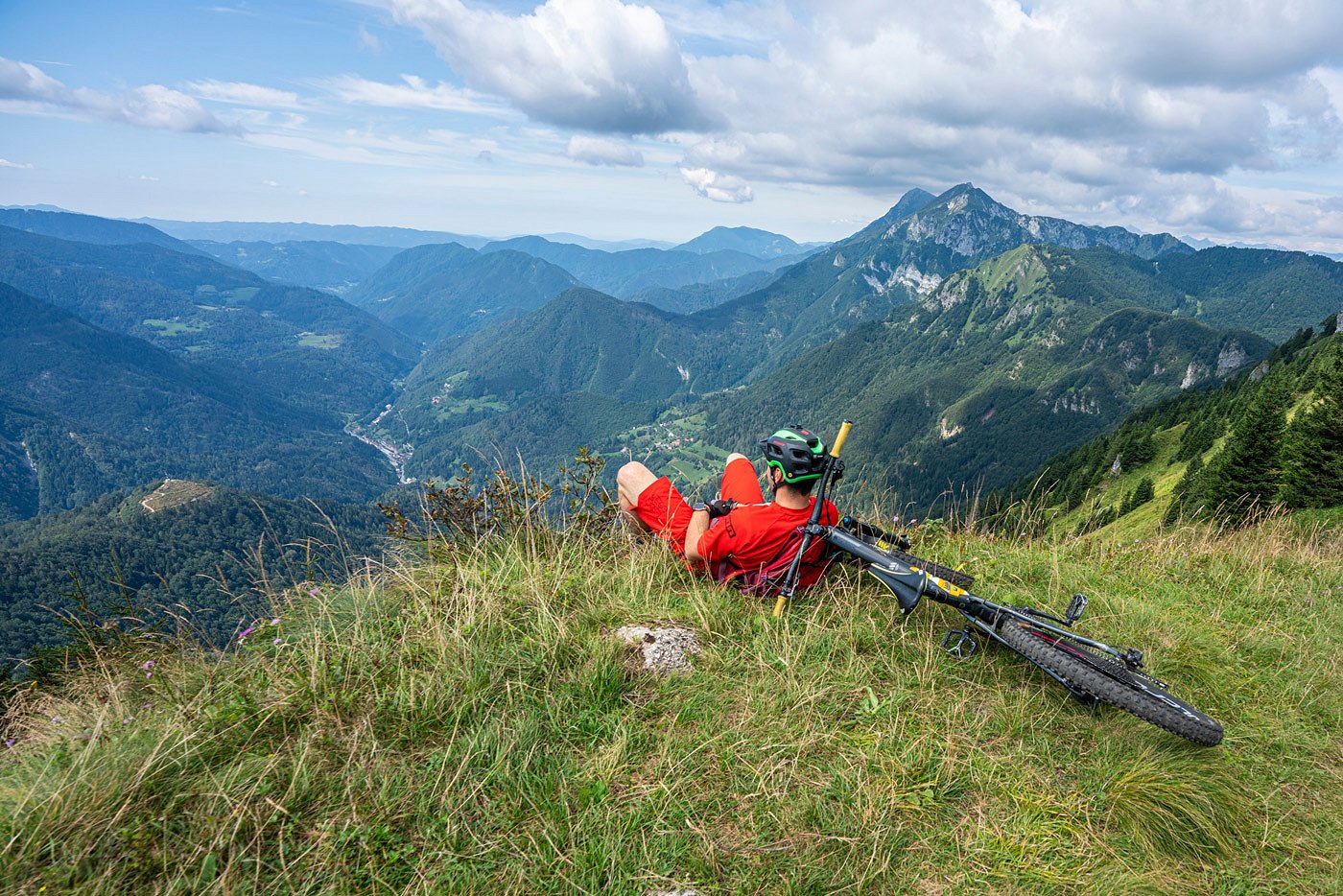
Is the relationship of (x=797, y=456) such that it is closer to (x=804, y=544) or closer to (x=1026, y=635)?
(x=804, y=544)

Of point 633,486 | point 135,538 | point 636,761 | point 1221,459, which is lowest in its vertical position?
point 135,538

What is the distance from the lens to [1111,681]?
3586 millimetres

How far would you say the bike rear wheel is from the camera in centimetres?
336

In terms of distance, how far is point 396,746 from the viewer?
2934 mm

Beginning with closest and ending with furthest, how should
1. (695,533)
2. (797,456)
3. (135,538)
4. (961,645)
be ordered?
(961,645) → (797,456) → (695,533) → (135,538)

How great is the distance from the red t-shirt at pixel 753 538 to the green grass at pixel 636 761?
50cm

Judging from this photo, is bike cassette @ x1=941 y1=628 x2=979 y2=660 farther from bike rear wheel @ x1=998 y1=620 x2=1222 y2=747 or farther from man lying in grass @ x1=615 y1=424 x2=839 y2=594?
man lying in grass @ x1=615 y1=424 x2=839 y2=594

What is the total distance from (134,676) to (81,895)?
2095 mm

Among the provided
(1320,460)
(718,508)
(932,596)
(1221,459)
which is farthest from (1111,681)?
(1221,459)

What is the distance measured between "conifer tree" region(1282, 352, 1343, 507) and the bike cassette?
32.5 meters

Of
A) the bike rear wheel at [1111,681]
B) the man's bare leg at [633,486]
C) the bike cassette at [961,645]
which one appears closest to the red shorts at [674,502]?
the man's bare leg at [633,486]

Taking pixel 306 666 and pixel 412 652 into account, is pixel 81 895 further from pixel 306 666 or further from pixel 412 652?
pixel 412 652

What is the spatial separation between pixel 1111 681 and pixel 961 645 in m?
0.88

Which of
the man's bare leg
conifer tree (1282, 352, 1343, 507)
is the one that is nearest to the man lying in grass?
the man's bare leg
